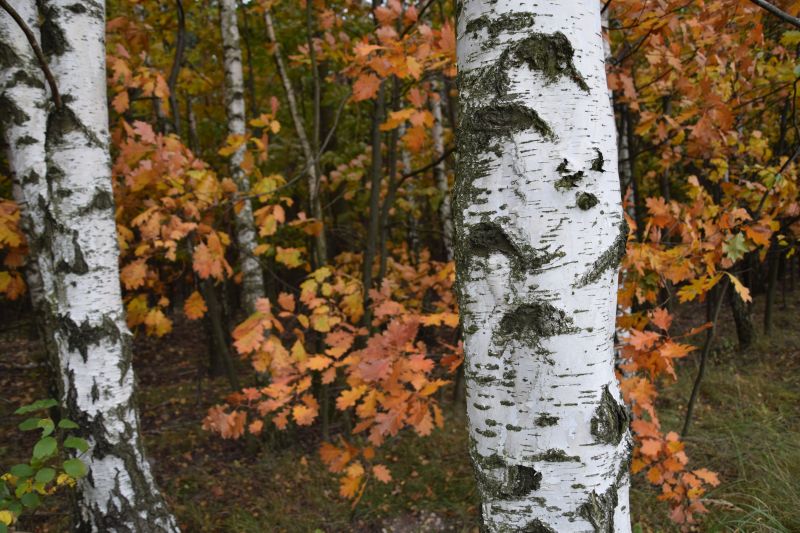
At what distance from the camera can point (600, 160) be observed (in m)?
0.95

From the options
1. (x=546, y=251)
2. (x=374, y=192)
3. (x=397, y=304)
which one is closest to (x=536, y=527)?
(x=546, y=251)

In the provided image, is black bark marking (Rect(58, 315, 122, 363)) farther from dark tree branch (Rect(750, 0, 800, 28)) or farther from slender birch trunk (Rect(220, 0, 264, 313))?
dark tree branch (Rect(750, 0, 800, 28))

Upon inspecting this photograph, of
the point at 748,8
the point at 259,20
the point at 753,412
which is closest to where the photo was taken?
the point at 748,8

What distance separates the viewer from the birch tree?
227 centimetres

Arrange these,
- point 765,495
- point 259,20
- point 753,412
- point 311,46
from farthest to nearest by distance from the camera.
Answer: point 259,20 < point 753,412 < point 311,46 < point 765,495

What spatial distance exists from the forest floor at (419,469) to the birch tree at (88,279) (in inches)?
51.3

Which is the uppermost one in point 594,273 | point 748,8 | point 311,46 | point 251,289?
point 311,46

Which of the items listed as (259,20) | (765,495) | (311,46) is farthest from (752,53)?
(259,20)

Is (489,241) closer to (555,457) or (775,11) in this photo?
(555,457)

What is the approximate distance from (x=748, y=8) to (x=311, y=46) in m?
3.02

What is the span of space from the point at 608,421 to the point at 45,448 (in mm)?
1803

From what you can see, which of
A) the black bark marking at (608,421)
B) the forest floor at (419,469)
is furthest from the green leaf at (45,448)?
the forest floor at (419,469)

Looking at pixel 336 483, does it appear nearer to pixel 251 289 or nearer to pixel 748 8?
pixel 251 289

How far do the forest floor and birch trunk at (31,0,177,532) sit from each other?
132 centimetres
